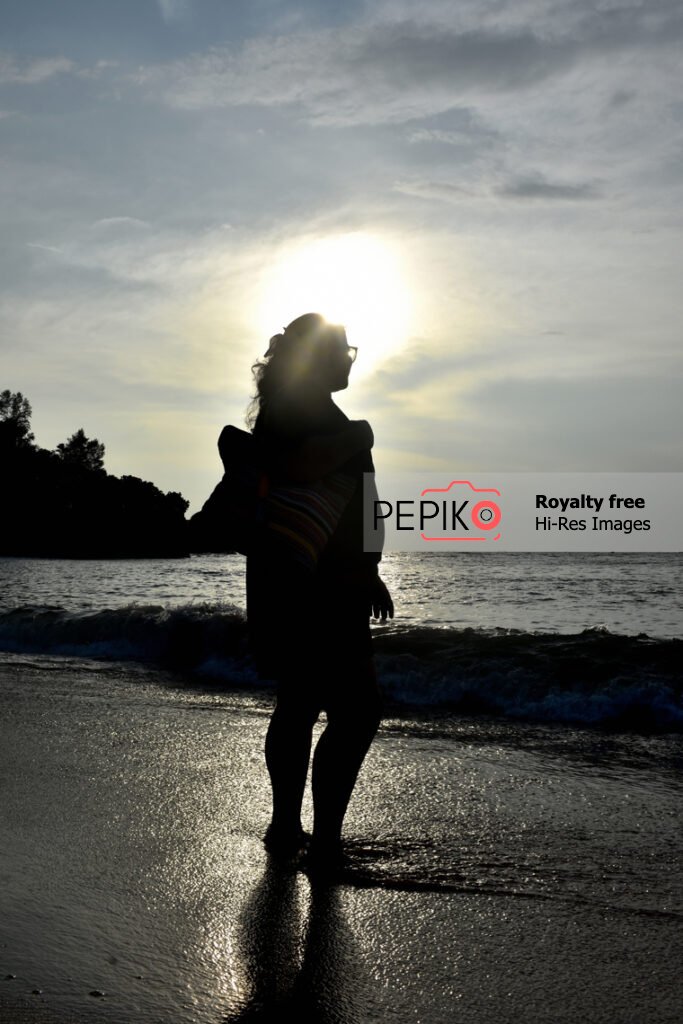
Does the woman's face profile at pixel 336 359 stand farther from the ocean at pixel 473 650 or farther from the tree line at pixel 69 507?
the tree line at pixel 69 507

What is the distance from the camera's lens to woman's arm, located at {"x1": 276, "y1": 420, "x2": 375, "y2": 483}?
120 inches

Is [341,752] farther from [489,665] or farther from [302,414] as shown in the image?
[489,665]

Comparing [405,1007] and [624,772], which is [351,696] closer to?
[405,1007]

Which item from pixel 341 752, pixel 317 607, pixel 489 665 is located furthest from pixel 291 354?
pixel 489 665

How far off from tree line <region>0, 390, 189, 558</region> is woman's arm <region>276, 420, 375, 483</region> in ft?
170

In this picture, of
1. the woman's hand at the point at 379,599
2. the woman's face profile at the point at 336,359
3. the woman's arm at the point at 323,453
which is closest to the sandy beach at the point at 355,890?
the woman's hand at the point at 379,599

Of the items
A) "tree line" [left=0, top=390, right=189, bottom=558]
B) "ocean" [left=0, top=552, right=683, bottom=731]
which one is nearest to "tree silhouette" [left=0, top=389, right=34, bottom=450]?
"tree line" [left=0, top=390, right=189, bottom=558]

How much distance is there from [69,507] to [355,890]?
77.6m

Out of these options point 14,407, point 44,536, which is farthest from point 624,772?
point 14,407

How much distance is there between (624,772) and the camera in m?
4.56

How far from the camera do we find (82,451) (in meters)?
107

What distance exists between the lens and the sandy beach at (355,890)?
7.07 ft

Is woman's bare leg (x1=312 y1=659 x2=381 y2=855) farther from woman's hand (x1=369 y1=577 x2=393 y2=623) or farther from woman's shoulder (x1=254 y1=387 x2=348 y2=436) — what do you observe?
woman's shoulder (x1=254 y1=387 x2=348 y2=436)

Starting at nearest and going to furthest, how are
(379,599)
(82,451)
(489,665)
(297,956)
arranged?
(297,956) < (379,599) < (489,665) < (82,451)
